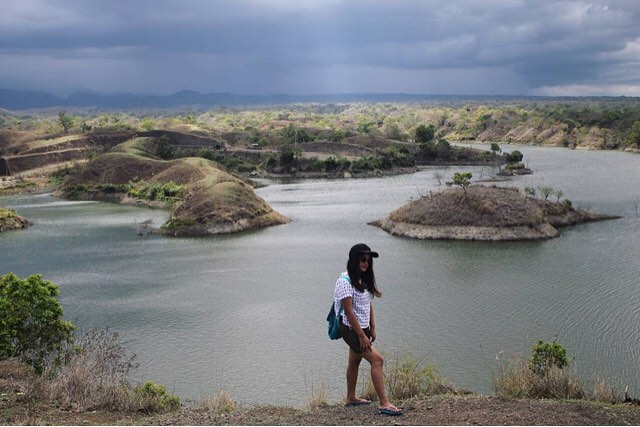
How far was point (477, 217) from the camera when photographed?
47.4 m

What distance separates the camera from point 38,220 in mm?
64312

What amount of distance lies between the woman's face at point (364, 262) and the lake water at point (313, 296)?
23.8ft

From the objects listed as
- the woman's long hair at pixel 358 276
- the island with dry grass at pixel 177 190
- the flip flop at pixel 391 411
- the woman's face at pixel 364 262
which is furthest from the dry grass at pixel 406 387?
the island with dry grass at pixel 177 190

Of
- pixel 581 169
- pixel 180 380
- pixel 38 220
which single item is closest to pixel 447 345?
pixel 180 380

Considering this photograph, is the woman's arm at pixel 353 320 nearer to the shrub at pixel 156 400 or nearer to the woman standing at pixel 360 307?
the woman standing at pixel 360 307

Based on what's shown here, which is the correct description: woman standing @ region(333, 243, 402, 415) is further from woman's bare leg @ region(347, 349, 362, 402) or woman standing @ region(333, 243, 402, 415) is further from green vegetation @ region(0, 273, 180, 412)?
green vegetation @ region(0, 273, 180, 412)

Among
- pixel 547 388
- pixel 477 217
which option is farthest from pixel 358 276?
pixel 477 217

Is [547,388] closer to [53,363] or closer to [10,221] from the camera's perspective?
[53,363]

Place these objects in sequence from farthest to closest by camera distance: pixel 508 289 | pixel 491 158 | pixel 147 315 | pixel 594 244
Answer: pixel 491 158 → pixel 594 244 → pixel 508 289 → pixel 147 315

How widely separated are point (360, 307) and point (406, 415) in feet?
6.06

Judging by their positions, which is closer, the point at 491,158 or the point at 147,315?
the point at 147,315

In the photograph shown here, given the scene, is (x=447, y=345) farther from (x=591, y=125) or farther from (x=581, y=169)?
(x=591, y=125)

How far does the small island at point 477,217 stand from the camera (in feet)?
152

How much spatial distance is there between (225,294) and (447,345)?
13458 millimetres
